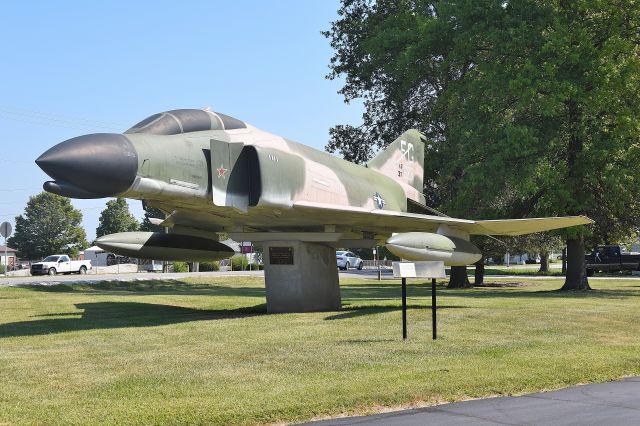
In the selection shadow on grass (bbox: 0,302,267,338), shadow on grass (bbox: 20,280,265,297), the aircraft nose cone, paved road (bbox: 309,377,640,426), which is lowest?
paved road (bbox: 309,377,640,426)

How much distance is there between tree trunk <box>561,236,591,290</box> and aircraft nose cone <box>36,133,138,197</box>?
22.4 m

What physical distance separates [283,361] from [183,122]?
5.84 meters

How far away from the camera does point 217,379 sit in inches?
319

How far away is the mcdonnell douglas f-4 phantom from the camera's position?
1170 centimetres

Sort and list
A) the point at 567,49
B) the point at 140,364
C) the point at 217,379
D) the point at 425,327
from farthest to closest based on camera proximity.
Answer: the point at 567,49 → the point at 425,327 → the point at 140,364 → the point at 217,379

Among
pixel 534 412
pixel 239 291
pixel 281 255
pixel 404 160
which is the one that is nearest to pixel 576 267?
pixel 404 160

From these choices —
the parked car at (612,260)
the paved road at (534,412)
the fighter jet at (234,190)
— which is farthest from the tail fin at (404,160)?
the parked car at (612,260)

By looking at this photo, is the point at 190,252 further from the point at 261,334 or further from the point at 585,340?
the point at 585,340

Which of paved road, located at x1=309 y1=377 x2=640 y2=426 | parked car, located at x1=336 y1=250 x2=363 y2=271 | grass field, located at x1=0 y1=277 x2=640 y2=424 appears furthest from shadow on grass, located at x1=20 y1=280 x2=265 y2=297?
A: parked car, located at x1=336 y1=250 x2=363 y2=271

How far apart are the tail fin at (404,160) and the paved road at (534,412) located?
533 inches

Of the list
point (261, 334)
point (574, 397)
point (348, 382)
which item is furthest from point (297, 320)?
point (574, 397)

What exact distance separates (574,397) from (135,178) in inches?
302

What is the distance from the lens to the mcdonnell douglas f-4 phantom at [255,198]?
11703mm

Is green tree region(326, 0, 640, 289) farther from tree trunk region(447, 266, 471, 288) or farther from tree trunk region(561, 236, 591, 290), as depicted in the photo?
tree trunk region(447, 266, 471, 288)
